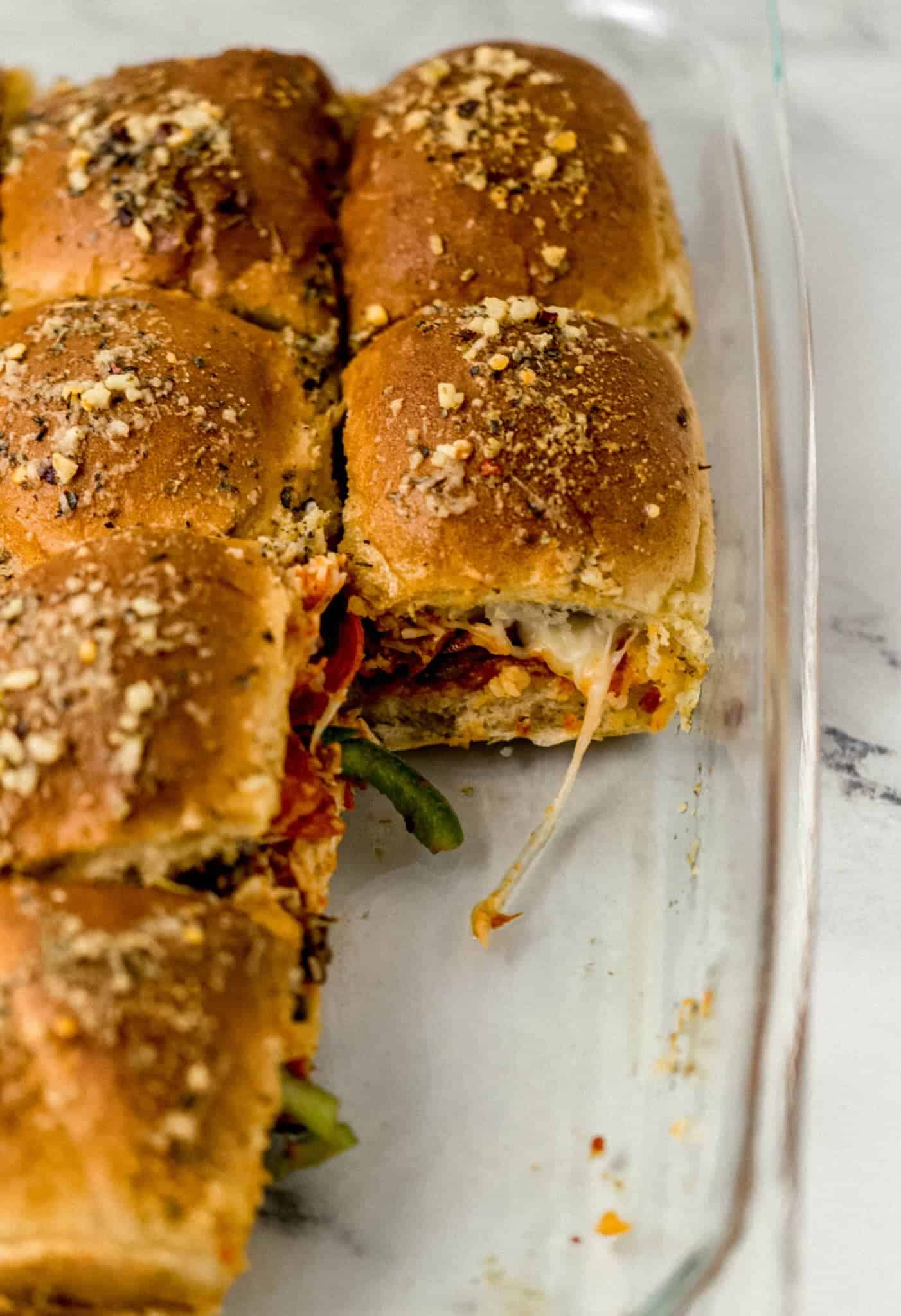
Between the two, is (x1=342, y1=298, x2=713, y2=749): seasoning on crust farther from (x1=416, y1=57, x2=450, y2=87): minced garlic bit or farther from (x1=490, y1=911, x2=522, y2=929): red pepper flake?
(x1=416, y1=57, x2=450, y2=87): minced garlic bit

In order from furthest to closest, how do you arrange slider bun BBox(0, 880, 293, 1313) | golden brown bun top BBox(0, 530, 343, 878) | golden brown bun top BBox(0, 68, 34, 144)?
golden brown bun top BBox(0, 68, 34, 144) < golden brown bun top BBox(0, 530, 343, 878) < slider bun BBox(0, 880, 293, 1313)

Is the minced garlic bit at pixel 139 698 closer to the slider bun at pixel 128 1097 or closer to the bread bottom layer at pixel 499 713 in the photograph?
the slider bun at pixel 128 1097

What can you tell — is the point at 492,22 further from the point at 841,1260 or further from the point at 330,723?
the point at 841,1260

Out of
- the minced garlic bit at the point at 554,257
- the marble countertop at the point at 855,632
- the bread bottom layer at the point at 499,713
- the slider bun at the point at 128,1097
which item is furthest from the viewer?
the minced garlic bit at the point at 554,257

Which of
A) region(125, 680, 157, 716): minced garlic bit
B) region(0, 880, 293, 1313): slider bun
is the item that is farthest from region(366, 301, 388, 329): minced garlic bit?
region(0, 880, 293, 1313): slider bun

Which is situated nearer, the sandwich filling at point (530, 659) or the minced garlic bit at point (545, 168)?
the sandwich filling at point (530, 659)

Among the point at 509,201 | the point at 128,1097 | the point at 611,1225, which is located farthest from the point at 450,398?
the point at 611,1225

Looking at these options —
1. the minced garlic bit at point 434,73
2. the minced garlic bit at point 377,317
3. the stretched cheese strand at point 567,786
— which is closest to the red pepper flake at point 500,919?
the stretched cheese strand at point 567,786
